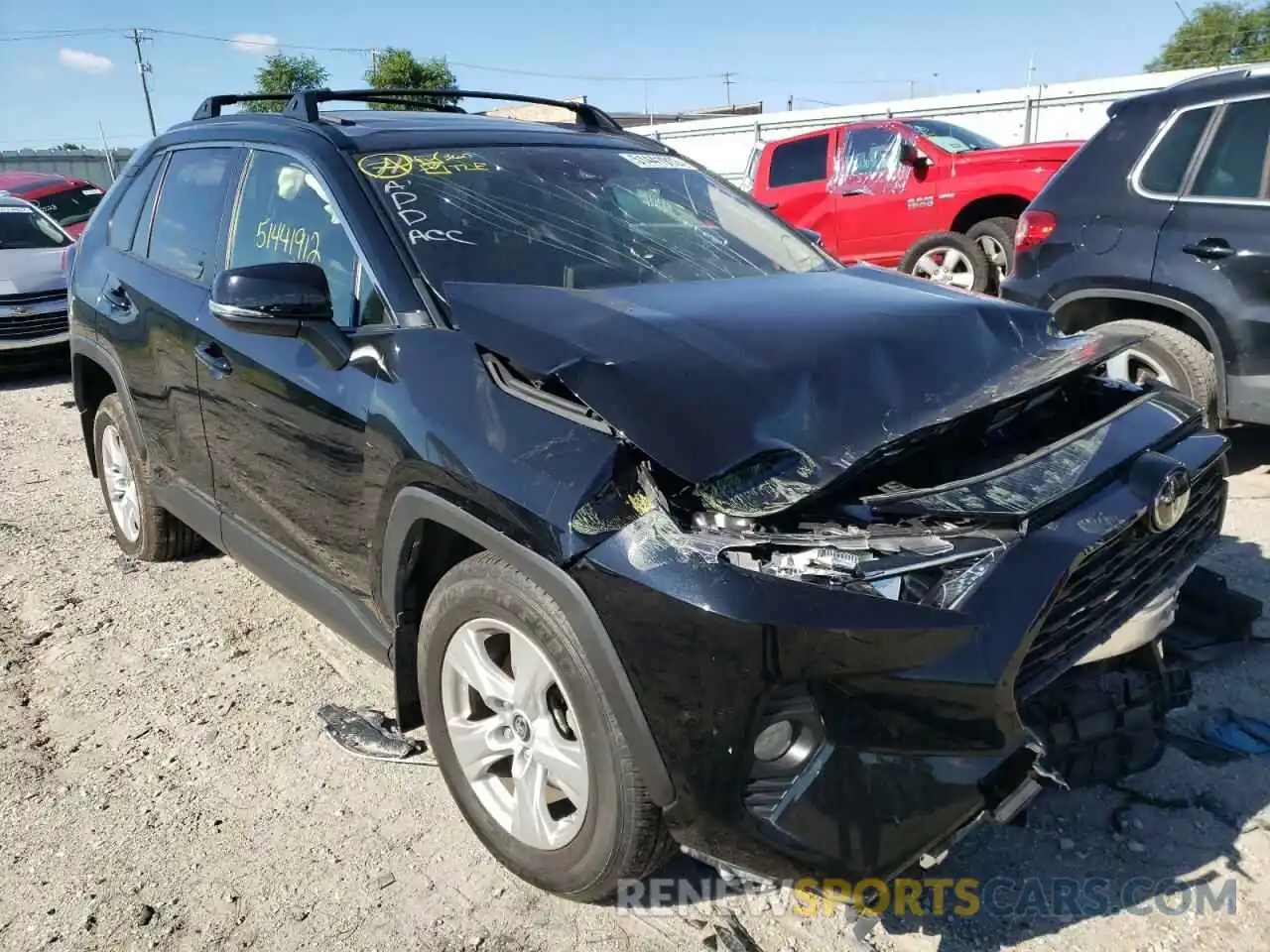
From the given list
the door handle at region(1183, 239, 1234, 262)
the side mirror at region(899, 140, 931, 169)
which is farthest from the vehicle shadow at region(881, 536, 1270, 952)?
the side mirror at region(899, 140, 931, 169)

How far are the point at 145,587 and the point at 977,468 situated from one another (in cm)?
357

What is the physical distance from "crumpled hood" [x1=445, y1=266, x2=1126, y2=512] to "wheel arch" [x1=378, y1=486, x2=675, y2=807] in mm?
346

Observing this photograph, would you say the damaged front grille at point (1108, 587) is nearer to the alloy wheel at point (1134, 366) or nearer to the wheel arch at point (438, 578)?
the wheel arch at point (438, 578)

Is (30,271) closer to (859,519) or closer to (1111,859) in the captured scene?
(859,519)

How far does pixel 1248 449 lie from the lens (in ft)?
17.7

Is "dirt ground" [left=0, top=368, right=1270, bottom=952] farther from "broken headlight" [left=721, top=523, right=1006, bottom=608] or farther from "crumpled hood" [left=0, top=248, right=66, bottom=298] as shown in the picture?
"crumpled hood" [left=0, top=248, right=66, bottom=298]

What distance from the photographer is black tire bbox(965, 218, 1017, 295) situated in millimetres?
8211

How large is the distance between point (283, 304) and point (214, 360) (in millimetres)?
781

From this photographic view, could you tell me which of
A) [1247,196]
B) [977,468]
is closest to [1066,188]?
[1247,196]

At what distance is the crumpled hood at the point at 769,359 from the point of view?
2.06 meters

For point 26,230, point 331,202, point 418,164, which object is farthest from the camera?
point 26,230

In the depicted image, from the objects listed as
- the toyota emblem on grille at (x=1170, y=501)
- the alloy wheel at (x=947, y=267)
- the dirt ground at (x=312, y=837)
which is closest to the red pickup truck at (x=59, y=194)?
the alloy wheel at (x=947, y=267)

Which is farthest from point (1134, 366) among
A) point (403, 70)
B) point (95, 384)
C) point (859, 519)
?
point (403, 70)

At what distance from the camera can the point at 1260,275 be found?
171 inches
